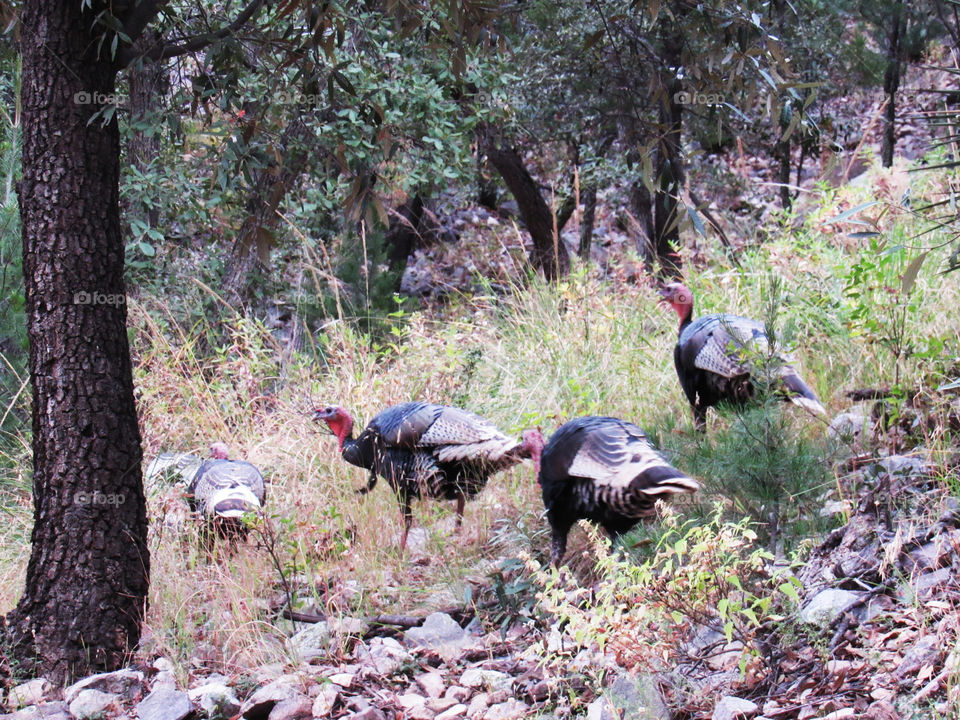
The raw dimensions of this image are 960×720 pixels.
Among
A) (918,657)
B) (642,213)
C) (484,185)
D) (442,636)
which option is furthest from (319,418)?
(484,185)

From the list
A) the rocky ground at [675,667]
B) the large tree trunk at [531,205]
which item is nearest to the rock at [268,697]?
the rocky ground at [675,667]

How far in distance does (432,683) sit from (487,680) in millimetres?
208

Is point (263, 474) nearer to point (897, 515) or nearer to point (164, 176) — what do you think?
point (164, 176)

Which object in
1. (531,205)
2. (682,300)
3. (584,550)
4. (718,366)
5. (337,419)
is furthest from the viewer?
(531,205)

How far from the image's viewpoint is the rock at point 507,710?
319 centimetres

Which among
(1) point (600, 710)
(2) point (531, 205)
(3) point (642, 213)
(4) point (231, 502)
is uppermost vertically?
(2) point (531, 205)

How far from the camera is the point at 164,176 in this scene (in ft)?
22.2

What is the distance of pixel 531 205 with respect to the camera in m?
11.6

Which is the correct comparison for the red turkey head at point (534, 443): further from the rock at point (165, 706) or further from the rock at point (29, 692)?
the rock at point (29, 692)

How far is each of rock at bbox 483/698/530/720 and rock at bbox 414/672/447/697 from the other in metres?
0.29

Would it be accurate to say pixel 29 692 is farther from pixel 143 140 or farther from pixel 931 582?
pixel 143 140

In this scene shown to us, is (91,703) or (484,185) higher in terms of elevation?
(484,185)

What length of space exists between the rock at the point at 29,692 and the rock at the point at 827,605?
270cm

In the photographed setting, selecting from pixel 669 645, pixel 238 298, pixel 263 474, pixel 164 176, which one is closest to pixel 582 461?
pixel 669 645
